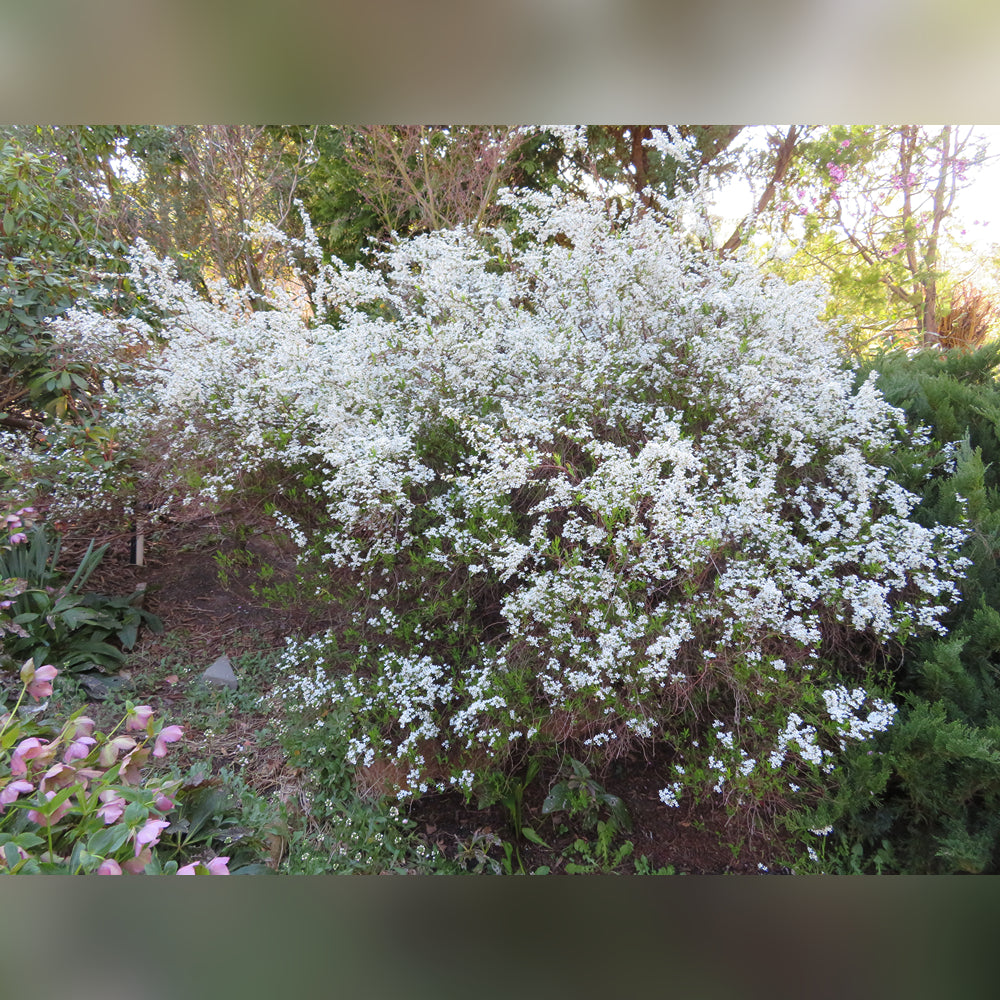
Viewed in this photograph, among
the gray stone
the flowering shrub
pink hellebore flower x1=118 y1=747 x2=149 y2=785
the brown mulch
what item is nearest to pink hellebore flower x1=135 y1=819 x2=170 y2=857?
the flowering shrub

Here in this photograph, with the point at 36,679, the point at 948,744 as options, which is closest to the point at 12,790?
the point at 36,679

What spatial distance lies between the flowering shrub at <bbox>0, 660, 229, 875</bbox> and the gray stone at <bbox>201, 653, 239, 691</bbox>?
21.0 inches

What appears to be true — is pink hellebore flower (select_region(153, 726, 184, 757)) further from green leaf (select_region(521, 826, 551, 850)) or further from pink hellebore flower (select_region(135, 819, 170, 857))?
green leaf (select_region(521, 826, 551, 850))

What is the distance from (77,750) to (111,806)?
0.12 metres

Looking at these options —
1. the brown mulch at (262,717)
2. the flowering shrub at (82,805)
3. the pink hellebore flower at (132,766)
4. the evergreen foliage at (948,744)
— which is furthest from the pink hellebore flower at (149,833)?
the evergreen foliage at (948,744)

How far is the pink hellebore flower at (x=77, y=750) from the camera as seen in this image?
948 mm

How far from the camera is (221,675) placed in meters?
1.56

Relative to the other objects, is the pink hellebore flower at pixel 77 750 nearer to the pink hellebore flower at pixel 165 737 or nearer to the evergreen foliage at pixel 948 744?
the pink hellebore flower at pixel 165 737

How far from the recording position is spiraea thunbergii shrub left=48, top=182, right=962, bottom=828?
1192 millimetres

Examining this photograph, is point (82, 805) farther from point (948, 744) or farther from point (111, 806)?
point (948, 744)

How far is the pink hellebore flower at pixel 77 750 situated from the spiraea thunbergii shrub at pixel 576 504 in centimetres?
47
